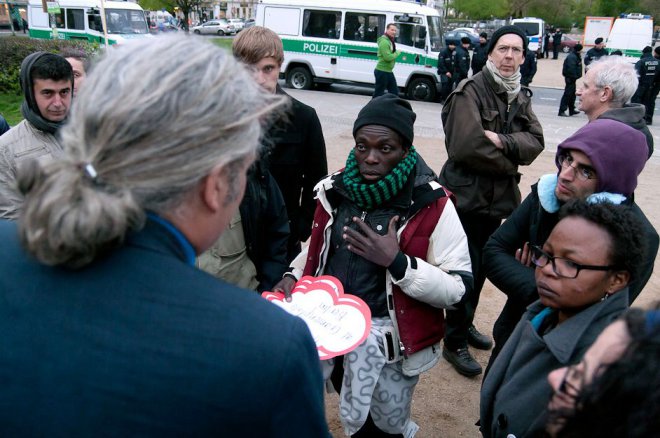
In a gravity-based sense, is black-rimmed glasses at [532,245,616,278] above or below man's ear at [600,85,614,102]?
below

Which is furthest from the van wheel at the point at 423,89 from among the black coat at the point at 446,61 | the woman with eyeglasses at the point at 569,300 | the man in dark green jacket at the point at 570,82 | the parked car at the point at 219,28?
the parked car at the point at 219,28

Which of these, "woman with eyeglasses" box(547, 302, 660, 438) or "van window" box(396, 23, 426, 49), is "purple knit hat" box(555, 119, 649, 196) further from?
"van window" box(396, 23, 426, 49)

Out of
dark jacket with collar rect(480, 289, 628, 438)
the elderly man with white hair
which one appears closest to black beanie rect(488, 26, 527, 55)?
the elderly man with white hair

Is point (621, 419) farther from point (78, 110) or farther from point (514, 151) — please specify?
point (514, 151)

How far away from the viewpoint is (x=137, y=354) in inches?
31.5

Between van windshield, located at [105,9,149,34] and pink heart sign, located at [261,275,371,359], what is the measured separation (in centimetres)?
1803

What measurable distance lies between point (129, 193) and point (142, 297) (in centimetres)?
17

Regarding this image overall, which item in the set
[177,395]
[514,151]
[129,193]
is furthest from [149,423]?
[514,151]

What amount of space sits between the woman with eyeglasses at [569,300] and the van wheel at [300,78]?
46.2ft

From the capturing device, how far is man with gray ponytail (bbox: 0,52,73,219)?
2.55 m

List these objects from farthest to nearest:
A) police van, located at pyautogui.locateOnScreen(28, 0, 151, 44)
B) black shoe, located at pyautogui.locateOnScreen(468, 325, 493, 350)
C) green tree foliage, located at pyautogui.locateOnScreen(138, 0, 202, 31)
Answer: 1. green tree foliage, located at pyautogui.locateOnScreen(138, 0, 202, 31)
2. police van, located at pyautogui.locateOnScreen(28, 0, 151, 44)
3. black shoe, located at pyautogui.locateOnScreen(468, 325, 493, 350)

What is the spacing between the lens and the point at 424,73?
14.0 meters

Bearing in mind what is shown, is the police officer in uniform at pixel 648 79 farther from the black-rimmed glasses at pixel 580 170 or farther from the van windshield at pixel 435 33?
the black-rimmed glasses at pixel 580 170

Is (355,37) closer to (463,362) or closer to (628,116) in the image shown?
(628,116)
